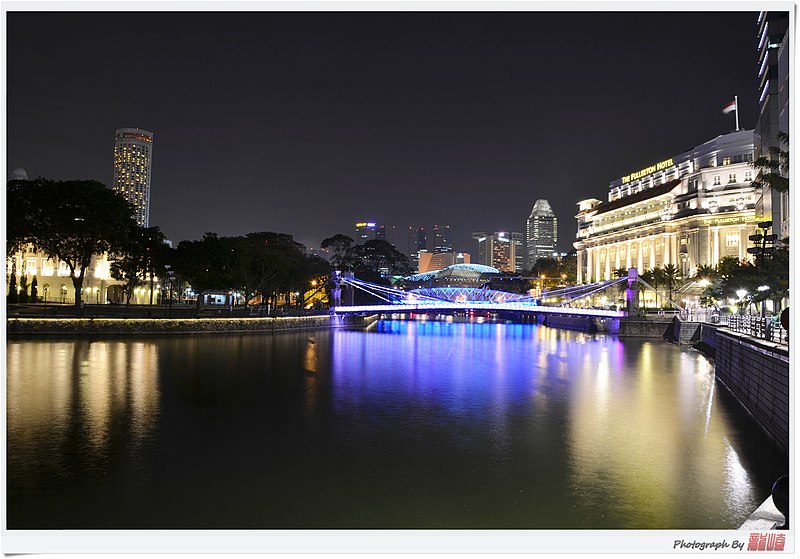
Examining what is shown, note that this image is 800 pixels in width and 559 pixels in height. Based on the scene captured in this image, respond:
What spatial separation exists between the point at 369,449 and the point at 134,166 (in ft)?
640

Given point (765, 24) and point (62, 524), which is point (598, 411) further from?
point (765, 24)

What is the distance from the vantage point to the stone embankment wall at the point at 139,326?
36.8 meters

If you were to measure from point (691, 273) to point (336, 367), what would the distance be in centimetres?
5886

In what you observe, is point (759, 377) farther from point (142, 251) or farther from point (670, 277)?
point (670, 277)

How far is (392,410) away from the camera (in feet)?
59.1

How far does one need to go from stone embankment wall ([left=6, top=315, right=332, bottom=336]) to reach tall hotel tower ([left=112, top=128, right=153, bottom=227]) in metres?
153

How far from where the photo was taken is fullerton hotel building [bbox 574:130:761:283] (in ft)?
242

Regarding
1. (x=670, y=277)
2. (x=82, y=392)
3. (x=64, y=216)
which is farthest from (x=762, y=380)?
(x=670, y=277)

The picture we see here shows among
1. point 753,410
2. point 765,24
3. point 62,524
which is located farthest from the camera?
point 765,24

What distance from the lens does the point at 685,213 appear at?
7900 centimetres

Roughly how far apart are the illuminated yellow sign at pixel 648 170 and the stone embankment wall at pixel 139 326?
60190 mm

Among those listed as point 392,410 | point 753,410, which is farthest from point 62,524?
point 753,410

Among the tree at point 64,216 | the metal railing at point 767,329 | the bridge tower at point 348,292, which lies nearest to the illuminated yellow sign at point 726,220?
the bridge tower at point 348,292
